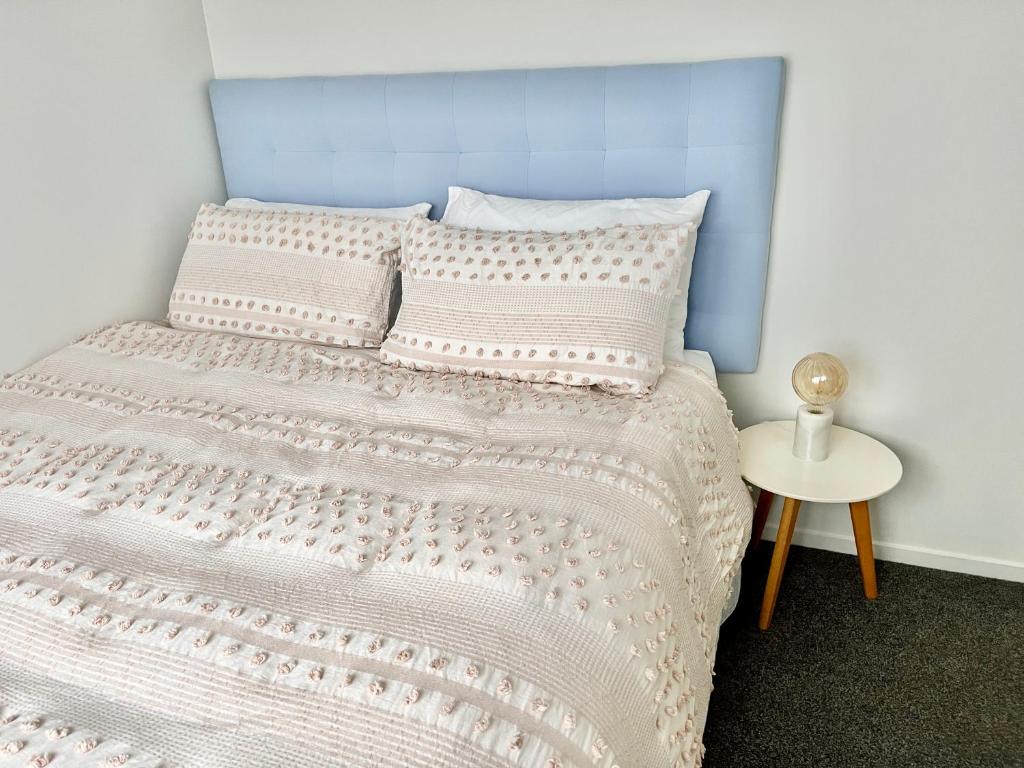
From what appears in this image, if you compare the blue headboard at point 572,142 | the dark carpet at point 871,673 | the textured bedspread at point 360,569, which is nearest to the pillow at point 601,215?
the blue headboard at point 572,142

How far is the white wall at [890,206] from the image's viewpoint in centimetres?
172

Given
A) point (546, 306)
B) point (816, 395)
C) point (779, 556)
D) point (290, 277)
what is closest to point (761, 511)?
point (779, 556)

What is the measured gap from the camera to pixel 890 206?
1.84 metres

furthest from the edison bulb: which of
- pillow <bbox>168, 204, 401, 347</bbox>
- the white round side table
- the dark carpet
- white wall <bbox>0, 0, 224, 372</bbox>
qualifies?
white wall <bbox>0, 0, 224, 372</bbox>

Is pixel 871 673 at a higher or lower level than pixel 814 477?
lower

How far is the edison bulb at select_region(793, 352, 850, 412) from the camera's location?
182 centimetres

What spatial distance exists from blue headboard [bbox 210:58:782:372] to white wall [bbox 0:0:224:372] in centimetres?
21

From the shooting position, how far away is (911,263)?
1864 mm

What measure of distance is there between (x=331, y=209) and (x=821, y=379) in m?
1.49

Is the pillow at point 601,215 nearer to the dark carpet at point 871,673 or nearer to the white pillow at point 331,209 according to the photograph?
the white pillow at point 331,209

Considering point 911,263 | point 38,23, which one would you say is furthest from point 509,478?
point 38,23

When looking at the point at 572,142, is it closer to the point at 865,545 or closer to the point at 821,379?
the point at 821,379

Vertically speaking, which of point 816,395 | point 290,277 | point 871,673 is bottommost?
point 871,673

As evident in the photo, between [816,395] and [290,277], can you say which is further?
[290,277]
